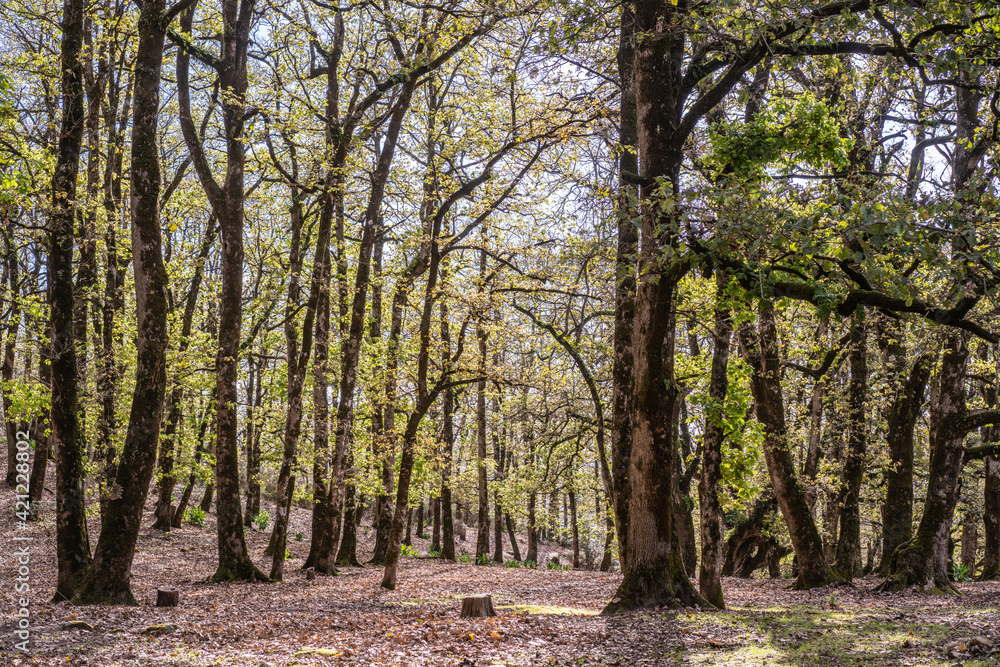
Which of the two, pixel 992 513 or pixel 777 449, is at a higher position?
pixel 777 449

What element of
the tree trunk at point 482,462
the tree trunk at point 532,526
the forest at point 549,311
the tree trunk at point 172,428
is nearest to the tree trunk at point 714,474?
the forest at point 549,311

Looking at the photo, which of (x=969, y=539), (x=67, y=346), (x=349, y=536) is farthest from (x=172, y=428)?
(x=969, y=539)

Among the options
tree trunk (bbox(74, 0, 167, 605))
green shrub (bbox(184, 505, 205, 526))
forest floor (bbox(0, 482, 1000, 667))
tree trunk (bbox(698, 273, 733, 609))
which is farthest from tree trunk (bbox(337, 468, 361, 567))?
tree trunk (bbox(698, 273, 733, 609))

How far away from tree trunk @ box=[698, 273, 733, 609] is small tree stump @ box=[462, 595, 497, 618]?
11.2ft

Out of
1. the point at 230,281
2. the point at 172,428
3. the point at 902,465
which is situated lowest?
the point at 902,465

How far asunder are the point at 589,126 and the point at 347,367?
729 centimetres

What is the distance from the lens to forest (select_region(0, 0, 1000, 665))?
21.3 ft

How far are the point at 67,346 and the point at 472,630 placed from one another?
6533 millimetres

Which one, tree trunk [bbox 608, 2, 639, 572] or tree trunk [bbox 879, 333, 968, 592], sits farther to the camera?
tree trunk [bbox 879, 333, 968, 592]

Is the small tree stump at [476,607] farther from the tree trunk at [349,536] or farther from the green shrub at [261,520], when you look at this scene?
the green shrub at [261,520]

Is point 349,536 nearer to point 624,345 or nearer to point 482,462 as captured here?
point 482,462

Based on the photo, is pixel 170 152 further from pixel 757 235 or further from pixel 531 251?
pixel 757 235

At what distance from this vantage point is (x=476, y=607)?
896 cm

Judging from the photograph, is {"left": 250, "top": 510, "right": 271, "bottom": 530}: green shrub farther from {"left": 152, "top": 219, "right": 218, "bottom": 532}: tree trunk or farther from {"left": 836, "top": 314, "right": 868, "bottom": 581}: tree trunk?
{"left": 836, "top": 314, "right": 868, "bottom": 581}: tree trunk
